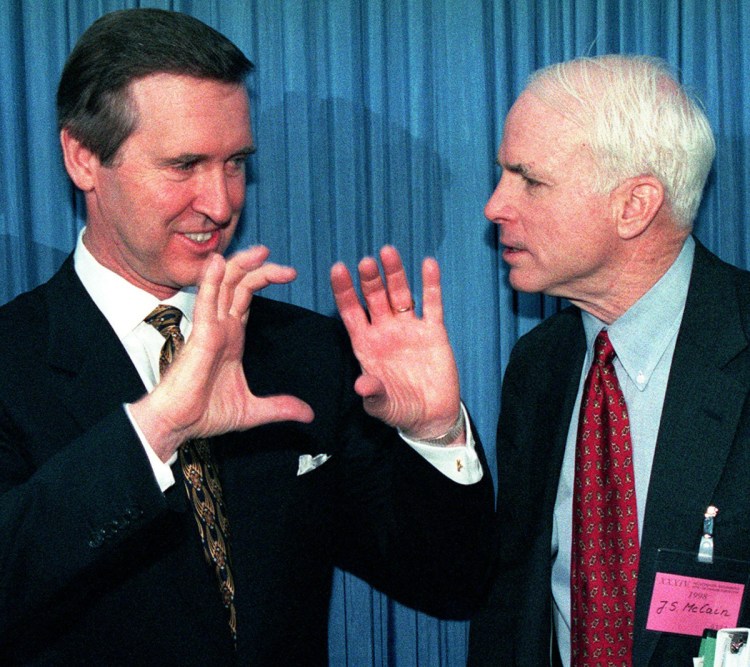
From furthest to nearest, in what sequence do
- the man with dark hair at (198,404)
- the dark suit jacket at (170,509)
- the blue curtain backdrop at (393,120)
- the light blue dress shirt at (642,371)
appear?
the blue curtain backdrop at (393,120), the light blue dress shirt at (642,371), the man with dark hair at (198,404), the dark suit jacket at (170,509)

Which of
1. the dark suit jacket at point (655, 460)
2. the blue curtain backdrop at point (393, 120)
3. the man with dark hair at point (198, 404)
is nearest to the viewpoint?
the man with dark hair at point (198, 404)

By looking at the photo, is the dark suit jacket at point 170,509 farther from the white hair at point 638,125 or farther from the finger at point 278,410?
the white hair at point 638,125

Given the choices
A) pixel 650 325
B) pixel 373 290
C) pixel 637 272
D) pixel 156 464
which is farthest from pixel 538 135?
pixel 156 464

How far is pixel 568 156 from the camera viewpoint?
2.13 m

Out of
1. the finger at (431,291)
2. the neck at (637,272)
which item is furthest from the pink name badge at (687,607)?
the finger at (431,291)

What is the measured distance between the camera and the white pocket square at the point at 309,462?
2.01 meters

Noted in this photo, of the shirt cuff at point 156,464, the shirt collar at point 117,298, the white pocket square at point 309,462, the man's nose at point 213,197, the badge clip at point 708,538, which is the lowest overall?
the badge clip at point 708,538

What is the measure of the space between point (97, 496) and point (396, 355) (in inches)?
24.2

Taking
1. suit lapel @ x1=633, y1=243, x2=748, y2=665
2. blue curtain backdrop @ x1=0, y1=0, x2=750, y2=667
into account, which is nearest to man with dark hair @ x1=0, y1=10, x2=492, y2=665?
suit lapel @ x1=633, y1=243, x2=748, y2=665

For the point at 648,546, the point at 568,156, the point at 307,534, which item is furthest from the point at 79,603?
the point at 568,156

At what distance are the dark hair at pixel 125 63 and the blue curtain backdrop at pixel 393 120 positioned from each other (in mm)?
486

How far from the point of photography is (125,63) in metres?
1.92

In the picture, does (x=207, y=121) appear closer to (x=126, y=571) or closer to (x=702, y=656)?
(x=126, y=571)

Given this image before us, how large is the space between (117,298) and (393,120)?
0.90 meters
